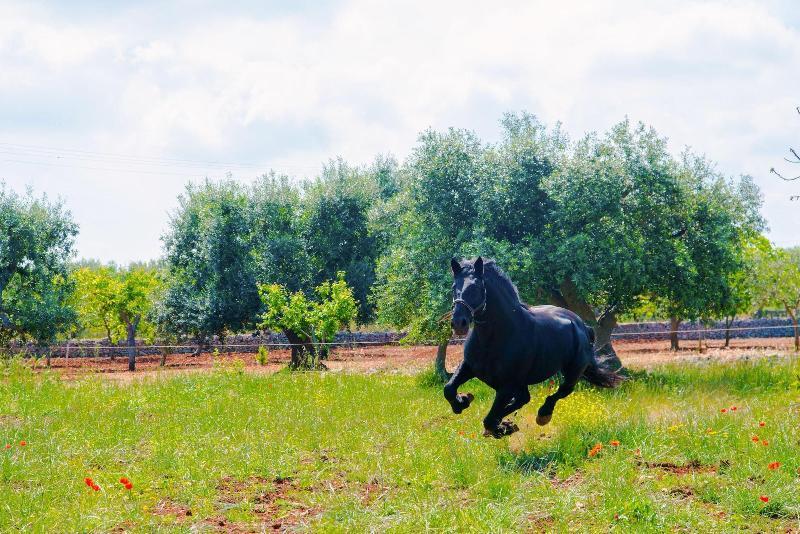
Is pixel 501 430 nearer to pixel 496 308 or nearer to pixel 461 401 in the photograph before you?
pixel 461 401

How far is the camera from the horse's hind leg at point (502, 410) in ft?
29.9

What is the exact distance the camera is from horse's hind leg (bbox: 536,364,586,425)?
9945 mm

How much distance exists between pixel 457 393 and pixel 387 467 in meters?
1.30

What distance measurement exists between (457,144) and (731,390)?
1015 cm

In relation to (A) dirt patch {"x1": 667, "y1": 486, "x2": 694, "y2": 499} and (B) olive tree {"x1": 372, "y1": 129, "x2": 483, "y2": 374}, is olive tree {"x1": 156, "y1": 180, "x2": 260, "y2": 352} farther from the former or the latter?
(A) dirt patch {"x1": 667, "y1": 486, "x2": 694, "y2": 499}

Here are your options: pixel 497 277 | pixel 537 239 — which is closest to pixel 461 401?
pixel 497 277

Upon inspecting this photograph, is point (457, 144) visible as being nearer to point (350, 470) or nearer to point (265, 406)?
point (265, 406)

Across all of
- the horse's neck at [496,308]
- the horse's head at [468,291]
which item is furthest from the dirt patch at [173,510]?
the horse's neck at [496,308]

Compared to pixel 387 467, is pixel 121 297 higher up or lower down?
higher up

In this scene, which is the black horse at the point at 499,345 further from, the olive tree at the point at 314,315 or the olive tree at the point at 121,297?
the olive tree at the point at 121,297

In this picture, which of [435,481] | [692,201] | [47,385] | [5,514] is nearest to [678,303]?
[692,201]

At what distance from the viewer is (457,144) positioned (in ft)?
71.4

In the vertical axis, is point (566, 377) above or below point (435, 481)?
above

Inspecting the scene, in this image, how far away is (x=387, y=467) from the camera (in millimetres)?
9156
